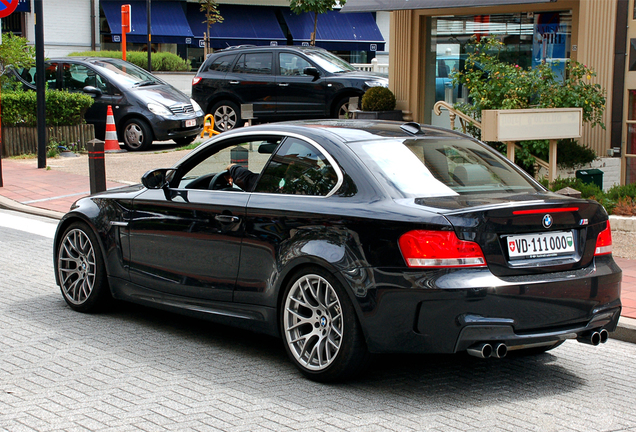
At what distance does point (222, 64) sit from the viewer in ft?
66.0

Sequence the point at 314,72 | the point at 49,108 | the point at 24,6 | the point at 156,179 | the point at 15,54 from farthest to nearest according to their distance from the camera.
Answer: the point at 24,6 → the point at 314,72 → the point at 49,108 → the point at 15,54 → the point at 156,179

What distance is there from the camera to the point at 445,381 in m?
5.02

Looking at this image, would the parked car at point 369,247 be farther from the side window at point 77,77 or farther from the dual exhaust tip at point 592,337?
the side window at point 77,77

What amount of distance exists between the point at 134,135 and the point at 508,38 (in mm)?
8006

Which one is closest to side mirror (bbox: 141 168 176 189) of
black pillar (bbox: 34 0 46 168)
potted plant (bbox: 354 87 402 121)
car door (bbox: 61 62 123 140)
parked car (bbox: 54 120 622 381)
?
parked car (bbox: 54 120 622 381)

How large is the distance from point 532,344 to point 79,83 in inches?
639

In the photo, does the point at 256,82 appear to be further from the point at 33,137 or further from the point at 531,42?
the point at 531,42

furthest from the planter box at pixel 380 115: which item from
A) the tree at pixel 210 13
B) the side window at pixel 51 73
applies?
the tree at pixel 210 13

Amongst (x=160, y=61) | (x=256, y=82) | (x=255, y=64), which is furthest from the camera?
(x=160, y=61)

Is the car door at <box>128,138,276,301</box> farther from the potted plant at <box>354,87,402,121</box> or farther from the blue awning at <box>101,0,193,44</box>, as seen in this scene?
the blue awning at <box>101,0,193,44</box>

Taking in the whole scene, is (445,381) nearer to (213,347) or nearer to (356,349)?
(356,349)

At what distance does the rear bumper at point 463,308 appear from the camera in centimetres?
439

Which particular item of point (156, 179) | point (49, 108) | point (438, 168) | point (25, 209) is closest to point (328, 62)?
point (49, 108)

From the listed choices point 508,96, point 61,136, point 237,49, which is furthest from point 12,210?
point 237,49
